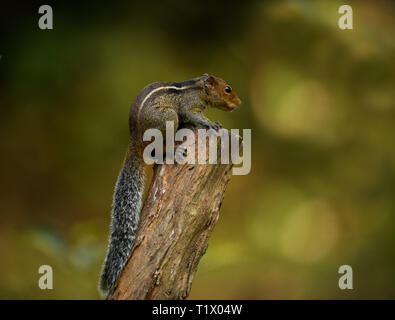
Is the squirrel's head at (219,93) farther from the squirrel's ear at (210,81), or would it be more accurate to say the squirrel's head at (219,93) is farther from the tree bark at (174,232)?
the tree bark at (174,232)

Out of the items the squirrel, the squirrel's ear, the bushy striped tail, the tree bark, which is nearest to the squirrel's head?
the squirrel's ear

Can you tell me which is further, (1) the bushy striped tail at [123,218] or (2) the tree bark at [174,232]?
(1) the bushy striped tail at [123,218]

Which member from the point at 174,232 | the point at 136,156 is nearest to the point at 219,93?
the point at 136,156

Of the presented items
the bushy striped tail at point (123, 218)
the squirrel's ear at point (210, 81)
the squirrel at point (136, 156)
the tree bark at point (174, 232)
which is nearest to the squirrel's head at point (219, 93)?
the squirrel's ear at point (210, 81)

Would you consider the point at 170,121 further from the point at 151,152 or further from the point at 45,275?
the point at 45,275

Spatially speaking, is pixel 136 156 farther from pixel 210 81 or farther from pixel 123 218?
pixel 210 81

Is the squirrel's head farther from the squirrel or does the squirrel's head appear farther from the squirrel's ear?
the squirrel
